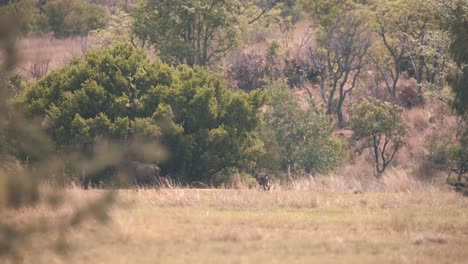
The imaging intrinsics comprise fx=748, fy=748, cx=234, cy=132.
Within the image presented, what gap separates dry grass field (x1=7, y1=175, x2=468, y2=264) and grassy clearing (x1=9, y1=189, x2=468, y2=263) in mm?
14

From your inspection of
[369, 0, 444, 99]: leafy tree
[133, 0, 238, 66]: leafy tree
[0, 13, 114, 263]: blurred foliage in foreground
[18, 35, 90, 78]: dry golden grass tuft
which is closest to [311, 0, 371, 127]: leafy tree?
[369, 0, 444, 99]: leafy tree

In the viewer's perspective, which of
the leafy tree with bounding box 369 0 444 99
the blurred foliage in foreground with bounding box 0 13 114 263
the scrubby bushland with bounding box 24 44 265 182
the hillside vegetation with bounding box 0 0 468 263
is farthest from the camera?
the leafy tree with bounding box 369 0 444 99

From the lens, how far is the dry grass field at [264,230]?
32.3 feet

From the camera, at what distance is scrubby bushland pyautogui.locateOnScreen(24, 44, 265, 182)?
23328 millimetres

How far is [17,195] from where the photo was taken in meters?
7.40

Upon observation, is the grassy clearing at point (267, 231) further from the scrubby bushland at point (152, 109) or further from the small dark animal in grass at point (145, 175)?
the scrubby bushland at point (152, 109)

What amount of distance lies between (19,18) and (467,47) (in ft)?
38.9

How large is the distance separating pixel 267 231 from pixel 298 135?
20784 mm

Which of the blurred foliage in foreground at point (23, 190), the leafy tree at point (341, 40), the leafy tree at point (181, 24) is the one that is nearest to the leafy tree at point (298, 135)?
the leafy tree at point (181, 24)

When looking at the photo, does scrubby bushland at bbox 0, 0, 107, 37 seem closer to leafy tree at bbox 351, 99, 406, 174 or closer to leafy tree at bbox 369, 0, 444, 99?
leafy tree at bbox 369, 0, 444, 99

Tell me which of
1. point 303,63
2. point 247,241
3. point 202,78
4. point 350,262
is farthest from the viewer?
point 303,63

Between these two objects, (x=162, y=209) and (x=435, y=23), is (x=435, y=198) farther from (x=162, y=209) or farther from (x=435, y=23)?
(x=435, y=23)

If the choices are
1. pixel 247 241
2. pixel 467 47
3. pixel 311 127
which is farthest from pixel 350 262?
pixel 311 127

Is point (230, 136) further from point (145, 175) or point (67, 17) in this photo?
point (67, 17)
